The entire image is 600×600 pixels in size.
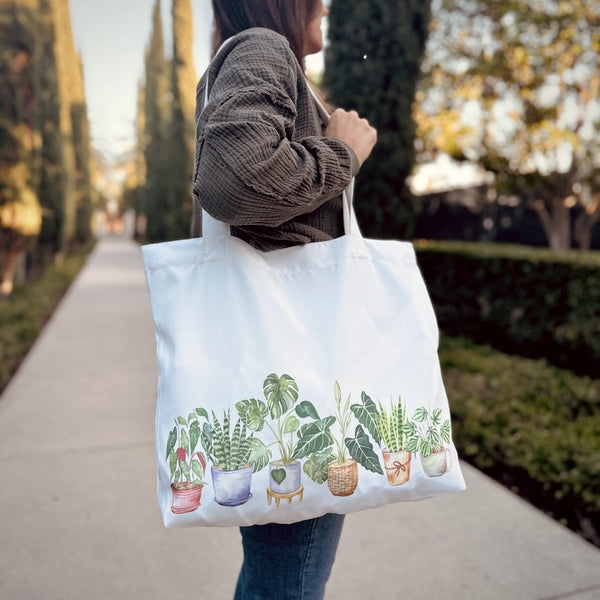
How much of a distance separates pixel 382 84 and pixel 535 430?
3320 mm

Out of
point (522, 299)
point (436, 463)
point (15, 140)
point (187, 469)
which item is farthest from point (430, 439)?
point (15, 140)

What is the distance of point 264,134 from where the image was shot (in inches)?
33.7

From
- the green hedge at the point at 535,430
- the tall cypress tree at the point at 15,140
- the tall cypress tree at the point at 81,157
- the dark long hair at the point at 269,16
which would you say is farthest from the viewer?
the tall cypress tree at the point at 81,157

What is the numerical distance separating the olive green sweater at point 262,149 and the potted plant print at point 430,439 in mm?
391

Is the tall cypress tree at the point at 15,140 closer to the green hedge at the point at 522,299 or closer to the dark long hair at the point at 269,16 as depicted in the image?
the green hedge at the point at 522,299

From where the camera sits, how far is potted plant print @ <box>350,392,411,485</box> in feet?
3.34

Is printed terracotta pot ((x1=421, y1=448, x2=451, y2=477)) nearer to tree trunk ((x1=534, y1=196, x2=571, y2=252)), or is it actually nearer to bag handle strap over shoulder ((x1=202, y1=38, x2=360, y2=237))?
bag handle strap over shoulder ((x1=202, y1=38, x2=360, y2=237))

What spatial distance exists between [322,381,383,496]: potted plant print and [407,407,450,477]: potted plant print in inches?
3.4

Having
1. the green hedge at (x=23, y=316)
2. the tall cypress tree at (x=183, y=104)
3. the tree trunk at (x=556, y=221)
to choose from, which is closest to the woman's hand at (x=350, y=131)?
the green hedge at (x=23, y=316)

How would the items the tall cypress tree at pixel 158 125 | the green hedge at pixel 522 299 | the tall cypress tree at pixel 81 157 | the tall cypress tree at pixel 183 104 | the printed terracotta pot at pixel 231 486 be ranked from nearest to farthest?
the printed terracotta pot at pixel 231 486, the green hedge at pixel 522 299, the tall cypress tree at pixel 183 104, the tall cypress tree at pixel 158 125, the tall cypress tree at pixel 81 157

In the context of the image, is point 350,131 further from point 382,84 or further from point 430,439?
point 382,84

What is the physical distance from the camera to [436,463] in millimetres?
1069

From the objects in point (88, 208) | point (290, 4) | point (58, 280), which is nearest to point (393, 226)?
point (290, 4)

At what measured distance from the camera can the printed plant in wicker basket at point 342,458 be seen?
98cm
